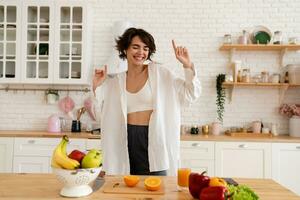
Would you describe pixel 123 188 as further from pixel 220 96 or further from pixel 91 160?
pixel 220 96

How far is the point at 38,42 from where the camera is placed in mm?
3570

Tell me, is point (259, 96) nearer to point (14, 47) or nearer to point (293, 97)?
point (293, 97)

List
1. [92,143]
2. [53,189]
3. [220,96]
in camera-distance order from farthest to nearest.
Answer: [220,96], [92,143], [53,189]

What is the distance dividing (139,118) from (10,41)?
245 cm

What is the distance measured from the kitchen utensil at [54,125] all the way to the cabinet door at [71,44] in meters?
0.50

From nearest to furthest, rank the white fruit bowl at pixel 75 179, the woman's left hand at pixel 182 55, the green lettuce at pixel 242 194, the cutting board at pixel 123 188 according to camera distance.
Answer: the green lettuce at pixel 242 194 → the white fruit bowl at pixel 75 179 → the cutting board at pixel 123 188 → the woman's left hand at pixel 182 55

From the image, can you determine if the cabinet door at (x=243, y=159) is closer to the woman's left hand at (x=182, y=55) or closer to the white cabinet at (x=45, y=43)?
the woman's left hand at (x=182, y=55)

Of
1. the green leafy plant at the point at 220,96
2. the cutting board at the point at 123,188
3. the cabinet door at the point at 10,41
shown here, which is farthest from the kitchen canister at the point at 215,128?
the cabinet door at the point at 10,41

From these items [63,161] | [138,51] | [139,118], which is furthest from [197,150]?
[63,161]

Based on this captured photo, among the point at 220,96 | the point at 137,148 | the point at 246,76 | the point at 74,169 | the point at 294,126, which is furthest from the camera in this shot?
the point at 220,96

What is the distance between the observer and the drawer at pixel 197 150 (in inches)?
125

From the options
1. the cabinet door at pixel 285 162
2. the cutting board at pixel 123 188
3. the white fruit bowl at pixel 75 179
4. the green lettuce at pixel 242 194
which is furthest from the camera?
the cabinet door at pixel 285 162

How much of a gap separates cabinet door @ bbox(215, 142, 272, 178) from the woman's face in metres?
1.64

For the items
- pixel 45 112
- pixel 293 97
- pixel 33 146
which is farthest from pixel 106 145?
pixel 293 97
